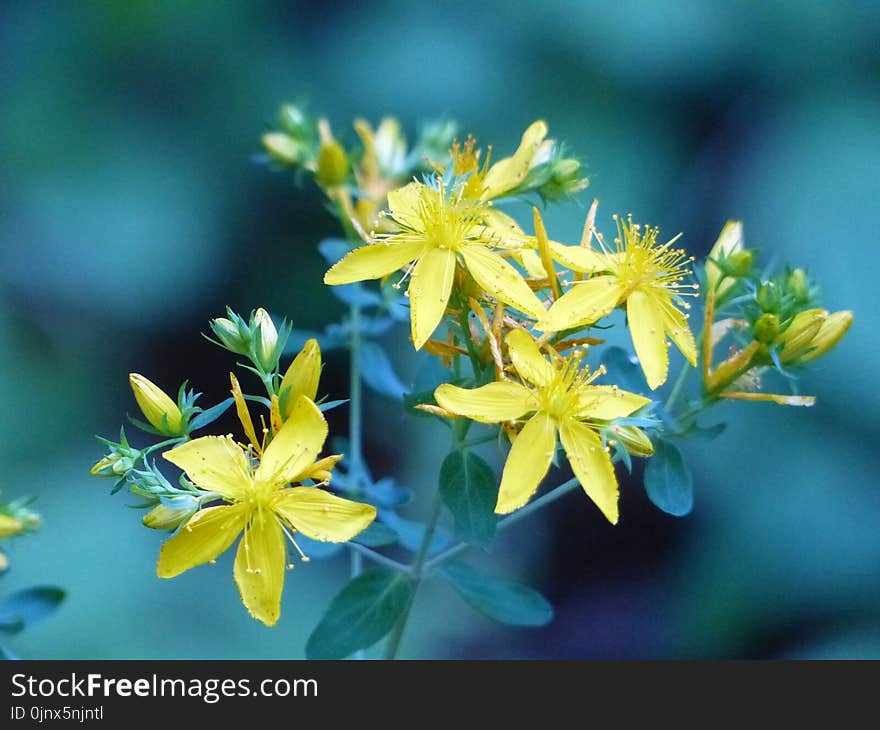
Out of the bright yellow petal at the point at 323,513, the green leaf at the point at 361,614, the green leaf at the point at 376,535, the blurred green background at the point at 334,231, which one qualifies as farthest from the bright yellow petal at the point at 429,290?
the blurred green background at the point at 334,231

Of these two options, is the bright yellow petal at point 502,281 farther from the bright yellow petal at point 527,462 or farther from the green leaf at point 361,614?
the green leaf at point 361,614

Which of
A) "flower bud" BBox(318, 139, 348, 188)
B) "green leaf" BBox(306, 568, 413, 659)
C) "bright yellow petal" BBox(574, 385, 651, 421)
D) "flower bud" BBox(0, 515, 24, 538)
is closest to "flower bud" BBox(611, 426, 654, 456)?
"bright yellow petal" BBox(574, 385, 651, 421)

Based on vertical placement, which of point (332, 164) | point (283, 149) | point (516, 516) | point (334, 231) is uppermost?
point (334, 231)

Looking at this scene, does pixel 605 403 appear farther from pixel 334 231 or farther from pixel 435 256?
pixel 334 231

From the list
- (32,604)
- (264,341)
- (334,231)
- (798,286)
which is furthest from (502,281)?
(334,231)

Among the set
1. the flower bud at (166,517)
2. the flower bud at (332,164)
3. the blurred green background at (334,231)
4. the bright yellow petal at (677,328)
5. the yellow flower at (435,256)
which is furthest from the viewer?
the blurred green background at (334,231)

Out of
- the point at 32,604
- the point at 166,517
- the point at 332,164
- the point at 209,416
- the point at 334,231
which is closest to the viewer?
the point at 166,517

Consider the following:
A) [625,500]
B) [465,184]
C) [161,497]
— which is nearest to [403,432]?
[625,500]
